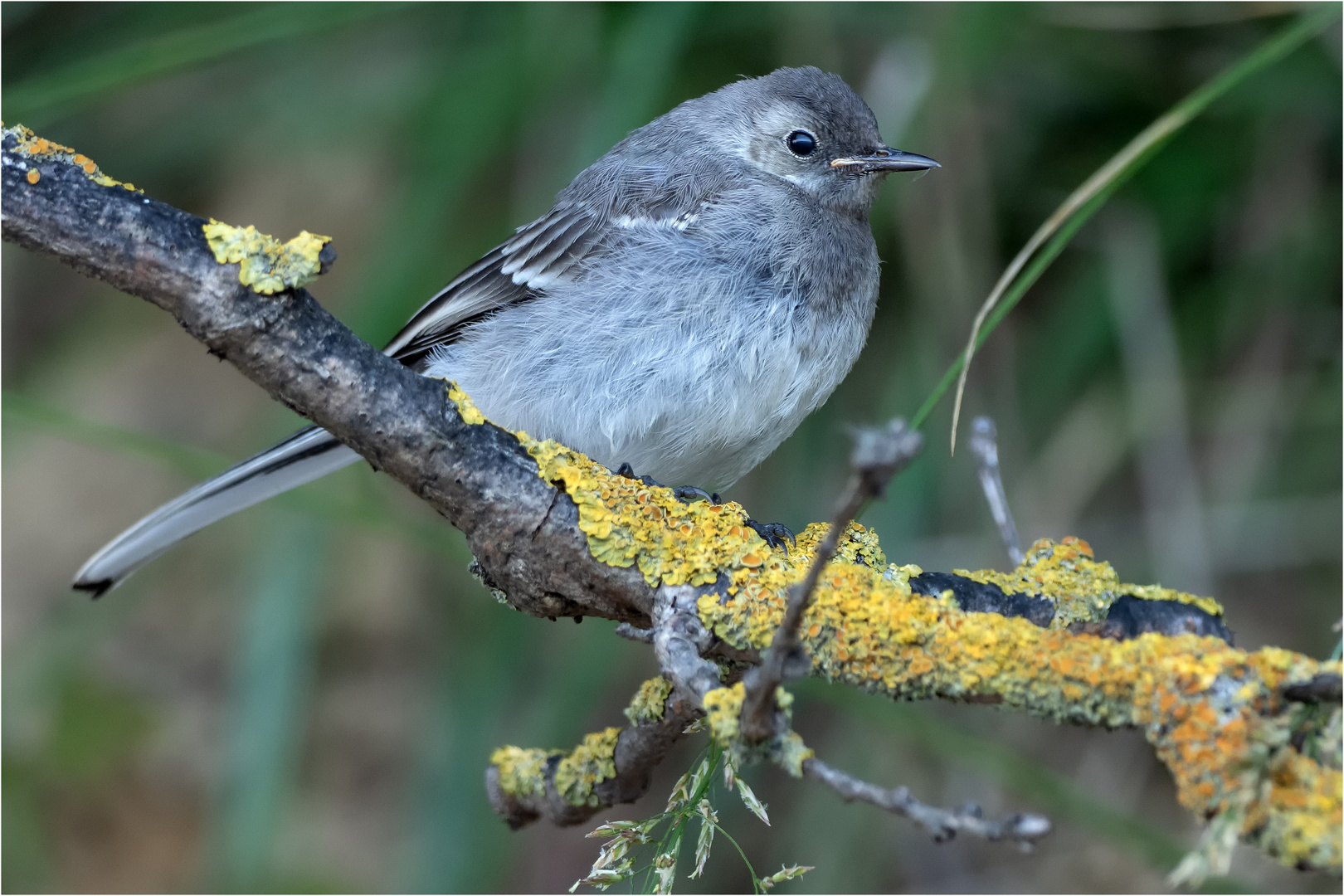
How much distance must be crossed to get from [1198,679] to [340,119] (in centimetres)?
376

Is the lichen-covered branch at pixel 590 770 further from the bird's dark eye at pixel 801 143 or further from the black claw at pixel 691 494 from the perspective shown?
the bird's dark eye at pixel 801 143

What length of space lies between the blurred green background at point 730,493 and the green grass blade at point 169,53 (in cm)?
1

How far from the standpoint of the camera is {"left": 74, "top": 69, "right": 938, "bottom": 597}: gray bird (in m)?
2.83

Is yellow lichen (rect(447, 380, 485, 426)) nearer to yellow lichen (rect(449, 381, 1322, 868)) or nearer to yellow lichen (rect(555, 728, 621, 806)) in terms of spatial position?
yellow lichen (rect(449, 381, 1322, 868))

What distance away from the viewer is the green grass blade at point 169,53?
10.5 ft

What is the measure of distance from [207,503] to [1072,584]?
7.08 ft

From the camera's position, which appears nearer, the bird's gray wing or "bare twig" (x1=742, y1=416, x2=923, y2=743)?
"bare twig" (x1=742, y1=416, x2=923, y2=743)

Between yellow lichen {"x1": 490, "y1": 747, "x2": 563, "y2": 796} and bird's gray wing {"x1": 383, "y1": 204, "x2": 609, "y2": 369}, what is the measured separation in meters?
1.32

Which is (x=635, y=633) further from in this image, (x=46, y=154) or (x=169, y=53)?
(x=169, y=53)

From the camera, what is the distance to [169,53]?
3.24m

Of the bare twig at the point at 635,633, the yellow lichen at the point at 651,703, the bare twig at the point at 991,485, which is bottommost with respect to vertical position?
the yellow lichen at the point at 651,703

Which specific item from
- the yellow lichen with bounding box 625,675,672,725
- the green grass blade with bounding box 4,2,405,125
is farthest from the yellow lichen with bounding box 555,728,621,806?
the green grass blade with bounding box 4,2,405,125

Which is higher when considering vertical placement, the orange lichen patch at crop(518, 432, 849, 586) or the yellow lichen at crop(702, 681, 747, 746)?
the orange lichen patch at crop(518, 432, 849, 586)

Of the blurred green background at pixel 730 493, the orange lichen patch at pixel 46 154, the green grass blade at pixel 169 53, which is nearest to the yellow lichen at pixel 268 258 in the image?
the orange lichen patch at pixel 46 154
